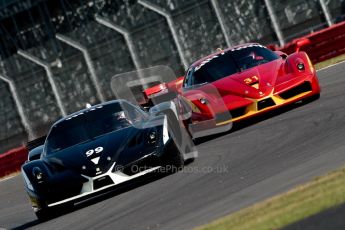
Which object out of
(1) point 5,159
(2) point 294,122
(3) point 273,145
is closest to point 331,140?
(3) point 273,145

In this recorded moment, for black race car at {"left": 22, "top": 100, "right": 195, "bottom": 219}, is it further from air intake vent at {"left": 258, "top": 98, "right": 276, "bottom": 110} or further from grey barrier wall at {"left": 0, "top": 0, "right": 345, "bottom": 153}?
grey barrier wall at {"left": 0, "top": 0, "right": 345, "bottom": 153}

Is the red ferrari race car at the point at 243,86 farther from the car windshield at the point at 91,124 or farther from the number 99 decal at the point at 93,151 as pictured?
the number 99 decal at the point at 93,151

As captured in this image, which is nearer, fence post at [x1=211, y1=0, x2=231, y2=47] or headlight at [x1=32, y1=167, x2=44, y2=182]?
headlight at [x1=32, y1=167, x2=44, y2=182]

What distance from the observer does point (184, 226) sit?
26.3ft

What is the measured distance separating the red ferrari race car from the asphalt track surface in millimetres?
279

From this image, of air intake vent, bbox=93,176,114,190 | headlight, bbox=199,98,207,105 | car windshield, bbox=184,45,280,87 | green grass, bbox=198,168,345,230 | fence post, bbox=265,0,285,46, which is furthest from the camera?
fence post, bbox=265,0,285,46

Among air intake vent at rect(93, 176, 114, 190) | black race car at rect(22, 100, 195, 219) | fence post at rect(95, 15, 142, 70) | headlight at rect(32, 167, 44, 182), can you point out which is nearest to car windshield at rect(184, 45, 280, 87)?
black race car at rect(22, 100, 195, 219)

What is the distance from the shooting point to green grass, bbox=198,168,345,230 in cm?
695

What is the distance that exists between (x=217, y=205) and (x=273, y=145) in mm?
3042

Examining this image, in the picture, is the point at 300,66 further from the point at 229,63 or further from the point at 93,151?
the point at 93,151

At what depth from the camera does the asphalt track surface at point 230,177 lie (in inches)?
345

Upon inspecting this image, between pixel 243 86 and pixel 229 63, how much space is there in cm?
122

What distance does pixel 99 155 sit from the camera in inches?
433

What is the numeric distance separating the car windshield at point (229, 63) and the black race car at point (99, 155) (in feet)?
9.32
